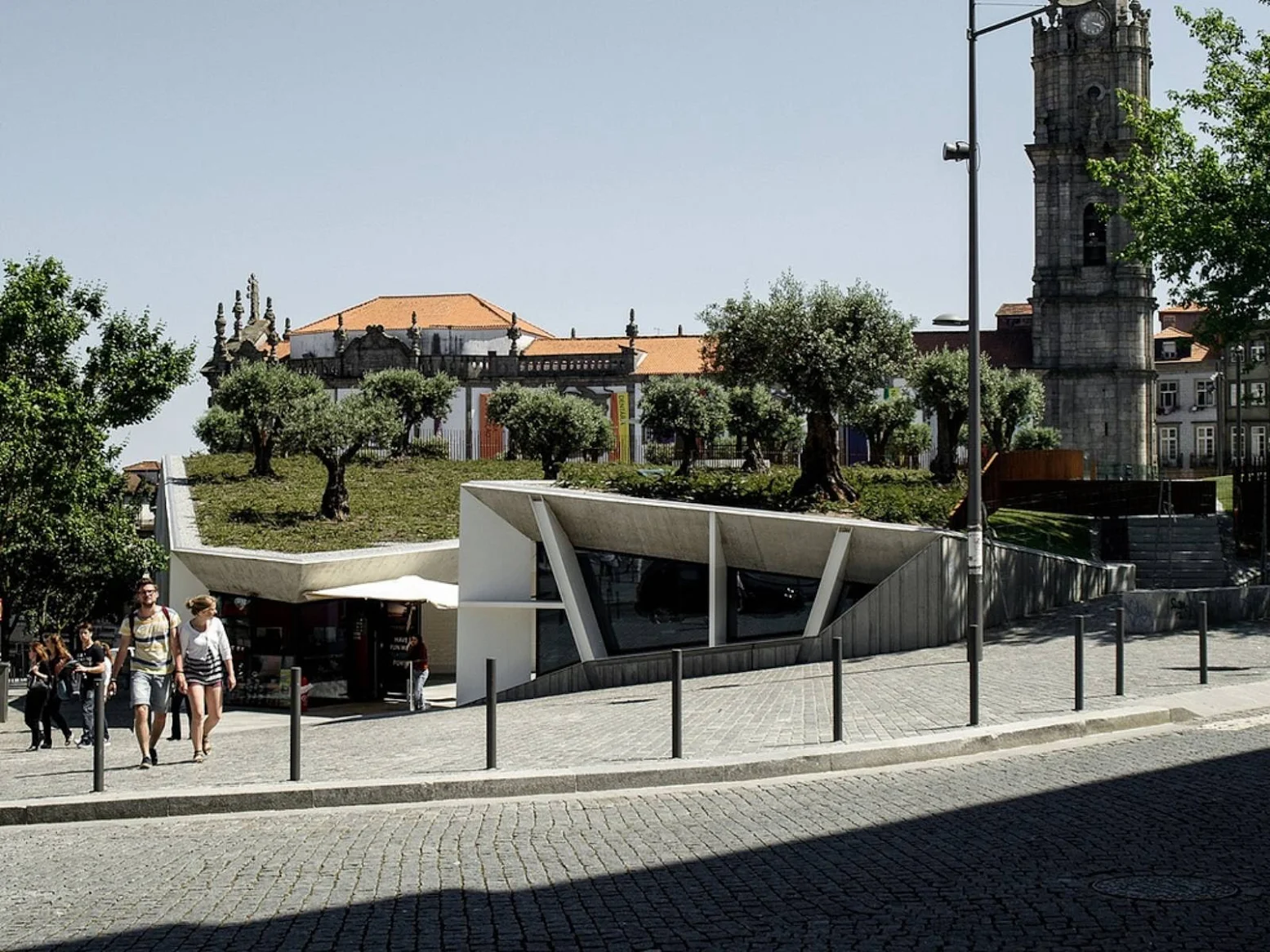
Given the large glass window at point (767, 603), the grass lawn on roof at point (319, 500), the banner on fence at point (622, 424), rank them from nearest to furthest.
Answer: the large glass window at point (767, 603)
the grass lawn on roof at point (319, 500)
the banner on fence at point (622, 424)

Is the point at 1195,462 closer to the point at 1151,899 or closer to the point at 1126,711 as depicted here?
the point at 1126,711

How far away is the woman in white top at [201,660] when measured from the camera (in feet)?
40.2

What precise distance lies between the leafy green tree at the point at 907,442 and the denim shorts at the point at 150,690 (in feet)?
195

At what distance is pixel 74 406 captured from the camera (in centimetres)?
2717

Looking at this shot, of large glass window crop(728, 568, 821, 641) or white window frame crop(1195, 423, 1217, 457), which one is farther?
white window frame crop(1195, 423, 1217, 457)

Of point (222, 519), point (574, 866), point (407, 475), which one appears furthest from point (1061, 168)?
point (574, 866)

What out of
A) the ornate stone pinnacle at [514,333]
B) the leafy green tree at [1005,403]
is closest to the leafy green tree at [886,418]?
the leafy green tree at [1005,403]

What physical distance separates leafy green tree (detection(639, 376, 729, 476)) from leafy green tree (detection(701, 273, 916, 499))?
88.1ft

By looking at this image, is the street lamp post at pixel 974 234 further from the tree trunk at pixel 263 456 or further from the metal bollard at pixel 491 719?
the tree trunk at pixel 263 456

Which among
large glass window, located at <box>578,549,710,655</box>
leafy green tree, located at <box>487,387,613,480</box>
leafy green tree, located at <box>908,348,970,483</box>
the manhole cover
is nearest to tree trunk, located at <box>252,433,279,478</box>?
leafy green tree, located at <box>487,387,613,480</box>

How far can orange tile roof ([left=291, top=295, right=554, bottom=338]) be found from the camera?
290 feet

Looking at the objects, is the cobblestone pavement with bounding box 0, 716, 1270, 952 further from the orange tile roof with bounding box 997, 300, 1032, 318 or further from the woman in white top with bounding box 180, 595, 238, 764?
the orange tile roof with bounding box 997, 300, 1032, 318

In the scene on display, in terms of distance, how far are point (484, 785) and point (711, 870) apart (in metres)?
3.07

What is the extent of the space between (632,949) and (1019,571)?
1573 cm
